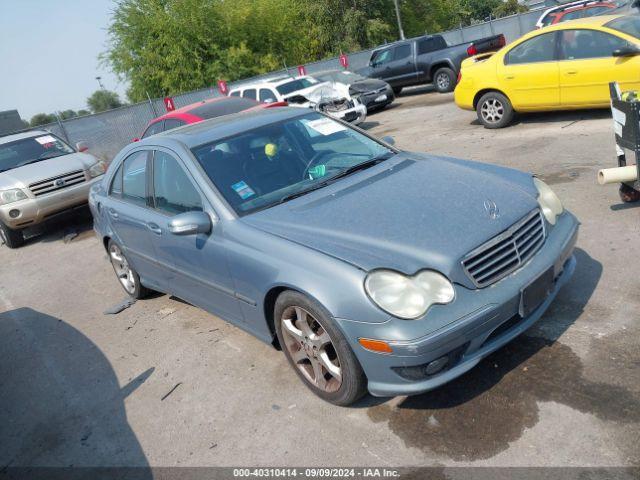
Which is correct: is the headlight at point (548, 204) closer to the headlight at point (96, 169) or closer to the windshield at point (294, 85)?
the headlight at point (96, 169)

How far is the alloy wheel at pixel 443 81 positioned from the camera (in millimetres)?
16345

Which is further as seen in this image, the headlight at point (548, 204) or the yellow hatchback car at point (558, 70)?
the yellow hatchback car at point (558, 70)

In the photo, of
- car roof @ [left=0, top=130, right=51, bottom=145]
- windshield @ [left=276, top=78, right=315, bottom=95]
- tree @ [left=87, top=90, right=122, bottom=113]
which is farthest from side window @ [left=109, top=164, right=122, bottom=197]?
tree @ [left=87, top=90, right=122, bottom=113]

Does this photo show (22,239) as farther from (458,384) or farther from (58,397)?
(458,384)

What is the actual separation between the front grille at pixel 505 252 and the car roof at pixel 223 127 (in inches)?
83.1

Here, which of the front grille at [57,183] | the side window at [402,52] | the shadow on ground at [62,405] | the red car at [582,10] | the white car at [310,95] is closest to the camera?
the shadow on ground at [62,405]

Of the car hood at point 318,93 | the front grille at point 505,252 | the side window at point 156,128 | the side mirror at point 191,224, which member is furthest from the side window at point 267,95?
the front grille at point 505,252

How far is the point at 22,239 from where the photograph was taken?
32.8 feet

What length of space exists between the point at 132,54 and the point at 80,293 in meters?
24.1

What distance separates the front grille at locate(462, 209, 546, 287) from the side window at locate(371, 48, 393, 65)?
1582 centimetres

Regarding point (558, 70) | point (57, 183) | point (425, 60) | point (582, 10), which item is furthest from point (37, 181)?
point (582, 10)

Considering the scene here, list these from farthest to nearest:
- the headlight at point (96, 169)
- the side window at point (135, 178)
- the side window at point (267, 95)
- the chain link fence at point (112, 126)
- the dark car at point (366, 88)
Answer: the chain link fence at point (112, 126) < the dark car at point (366, 88) < the side window at point (267, 95) < the headlight at point (96, 169) < the side window at point (135, 178)

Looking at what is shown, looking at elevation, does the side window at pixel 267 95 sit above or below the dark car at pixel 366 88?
above

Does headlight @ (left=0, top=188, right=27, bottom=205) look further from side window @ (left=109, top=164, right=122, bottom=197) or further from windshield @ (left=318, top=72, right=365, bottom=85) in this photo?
windshield @ (left=318, top=72, right=365, bottom=85)
